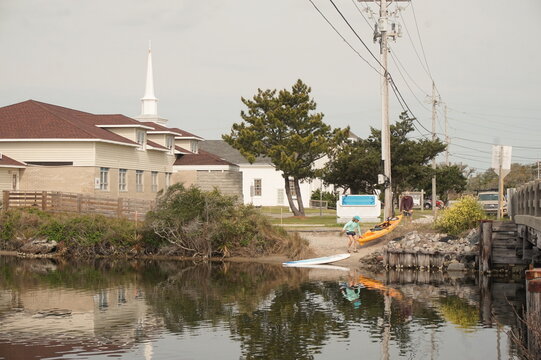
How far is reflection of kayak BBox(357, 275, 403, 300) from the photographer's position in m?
25.9

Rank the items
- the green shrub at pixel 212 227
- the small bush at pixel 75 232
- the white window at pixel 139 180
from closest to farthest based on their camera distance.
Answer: the green shrub at pixel 212 227
the small bush at pixel 75 232
the white window at pixel 139 180

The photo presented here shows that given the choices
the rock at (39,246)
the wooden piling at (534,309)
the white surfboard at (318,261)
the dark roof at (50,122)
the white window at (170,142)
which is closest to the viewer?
the wooden piling at (534,309)

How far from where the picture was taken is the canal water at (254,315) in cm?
1789

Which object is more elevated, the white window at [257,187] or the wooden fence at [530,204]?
the white window at [257,187]

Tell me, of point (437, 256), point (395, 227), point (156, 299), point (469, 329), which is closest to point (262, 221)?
point (395, 227)

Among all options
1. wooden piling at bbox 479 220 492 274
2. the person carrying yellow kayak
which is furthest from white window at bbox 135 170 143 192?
wooden piling at bbox 479 220 492 274

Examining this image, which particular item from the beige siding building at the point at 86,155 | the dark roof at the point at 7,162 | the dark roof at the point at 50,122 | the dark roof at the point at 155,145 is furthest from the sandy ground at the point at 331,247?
the dark roof at the point at 155,145

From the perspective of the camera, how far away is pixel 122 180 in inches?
2197

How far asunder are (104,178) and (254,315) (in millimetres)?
32700

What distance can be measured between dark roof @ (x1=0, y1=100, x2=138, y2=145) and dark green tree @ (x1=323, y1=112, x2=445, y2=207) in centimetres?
1406

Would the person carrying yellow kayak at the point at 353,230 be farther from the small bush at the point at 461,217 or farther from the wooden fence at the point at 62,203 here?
the wooden fence at the point at 62,203

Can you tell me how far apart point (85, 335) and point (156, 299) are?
6.11 meters

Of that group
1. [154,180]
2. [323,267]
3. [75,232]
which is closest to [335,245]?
[323,267]

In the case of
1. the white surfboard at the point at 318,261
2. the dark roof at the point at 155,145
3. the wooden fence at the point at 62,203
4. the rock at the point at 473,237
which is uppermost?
the dark roof at the point at 155,145
